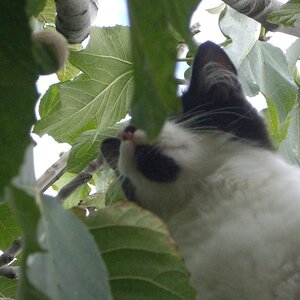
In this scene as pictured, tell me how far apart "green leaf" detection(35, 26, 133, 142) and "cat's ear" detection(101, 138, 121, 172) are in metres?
0.17

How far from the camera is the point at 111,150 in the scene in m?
1.51

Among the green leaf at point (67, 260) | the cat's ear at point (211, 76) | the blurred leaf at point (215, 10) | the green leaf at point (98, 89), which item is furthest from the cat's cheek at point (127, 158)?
the blurred leaf at point (215, 10)

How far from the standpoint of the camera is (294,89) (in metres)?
1.68

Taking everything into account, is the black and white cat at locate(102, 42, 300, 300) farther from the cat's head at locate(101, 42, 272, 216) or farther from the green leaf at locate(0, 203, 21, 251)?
the green leaf at locate(0, 203, 21, 251)

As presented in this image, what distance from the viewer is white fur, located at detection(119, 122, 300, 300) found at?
1.11 m

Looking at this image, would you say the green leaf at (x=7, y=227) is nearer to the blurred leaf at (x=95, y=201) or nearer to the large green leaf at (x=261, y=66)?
the blurred leaf at (x=95, y=201)

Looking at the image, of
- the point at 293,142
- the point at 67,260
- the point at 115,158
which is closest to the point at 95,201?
A: the point at 115,158

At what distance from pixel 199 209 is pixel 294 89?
19.8 inches

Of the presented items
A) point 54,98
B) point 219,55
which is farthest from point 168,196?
point 54,98

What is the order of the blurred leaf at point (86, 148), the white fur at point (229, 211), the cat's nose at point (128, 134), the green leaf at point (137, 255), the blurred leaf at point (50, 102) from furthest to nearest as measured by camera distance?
the blurred leaf at point (50, 102)
the blurred leaf at point (86, 148)
the cat's nose at point (128, 134)
the white fur at point (229, 211)
the green leaf at point (137, 255)

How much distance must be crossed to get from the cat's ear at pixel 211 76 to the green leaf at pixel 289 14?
15cm

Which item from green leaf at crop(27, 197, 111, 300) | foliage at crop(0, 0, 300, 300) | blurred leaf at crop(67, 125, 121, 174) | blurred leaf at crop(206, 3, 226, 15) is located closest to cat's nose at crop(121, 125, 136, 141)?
foliage at crop(0, 0, 300, 300)

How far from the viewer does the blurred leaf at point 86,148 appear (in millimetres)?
1658

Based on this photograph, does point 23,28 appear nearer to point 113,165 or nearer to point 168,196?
point 168,196
